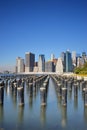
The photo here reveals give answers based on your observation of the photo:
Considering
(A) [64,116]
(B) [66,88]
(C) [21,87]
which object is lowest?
(A) [64,116]

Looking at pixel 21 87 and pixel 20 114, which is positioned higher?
pixel 21 87

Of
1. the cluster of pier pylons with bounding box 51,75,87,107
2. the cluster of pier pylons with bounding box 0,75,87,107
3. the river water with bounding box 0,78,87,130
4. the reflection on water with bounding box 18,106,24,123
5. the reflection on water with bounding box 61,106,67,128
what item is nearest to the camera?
the river water with bounding box 0,78,87,130

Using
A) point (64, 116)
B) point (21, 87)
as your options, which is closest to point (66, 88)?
point (21, 87)

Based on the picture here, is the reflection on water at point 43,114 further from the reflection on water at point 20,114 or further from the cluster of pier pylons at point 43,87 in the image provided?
the reflection on water at point 20,114

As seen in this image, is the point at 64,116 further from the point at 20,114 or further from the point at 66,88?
the point at 66,88

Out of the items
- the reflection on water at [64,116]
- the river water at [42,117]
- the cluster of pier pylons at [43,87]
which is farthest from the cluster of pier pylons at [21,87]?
the reflection on water at [64,116]

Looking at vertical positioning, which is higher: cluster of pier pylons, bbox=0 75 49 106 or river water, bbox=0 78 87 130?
cluster of pier pylons, bbox=0 75 49 106

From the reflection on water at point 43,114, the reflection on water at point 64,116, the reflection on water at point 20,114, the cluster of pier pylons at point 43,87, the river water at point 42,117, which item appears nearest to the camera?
the river water at point 42,117

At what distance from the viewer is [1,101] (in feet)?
81.6

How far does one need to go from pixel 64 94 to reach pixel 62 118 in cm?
442

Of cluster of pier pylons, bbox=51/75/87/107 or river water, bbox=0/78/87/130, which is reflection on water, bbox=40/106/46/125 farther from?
cluster of pier pylons, bbox=51/75/87/107

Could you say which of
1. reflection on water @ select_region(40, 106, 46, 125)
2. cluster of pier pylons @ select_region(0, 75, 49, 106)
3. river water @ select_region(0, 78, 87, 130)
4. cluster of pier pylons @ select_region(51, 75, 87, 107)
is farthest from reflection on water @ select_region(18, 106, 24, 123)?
cluster of pier pylons @ select_region(51, 75, 87, 107)

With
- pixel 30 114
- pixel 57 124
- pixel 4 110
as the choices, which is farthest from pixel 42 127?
pixel 4 110

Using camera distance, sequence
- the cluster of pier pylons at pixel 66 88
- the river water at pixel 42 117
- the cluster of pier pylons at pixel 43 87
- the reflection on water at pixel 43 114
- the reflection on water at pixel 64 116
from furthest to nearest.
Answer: the cluster of pier pylons at pixel 43 87, the cluster of pier pylons at pixel 66 88, the reflection on water at pixel 43 114, the reflection on water at pixel 64 116, the river water at pixel 42 117
